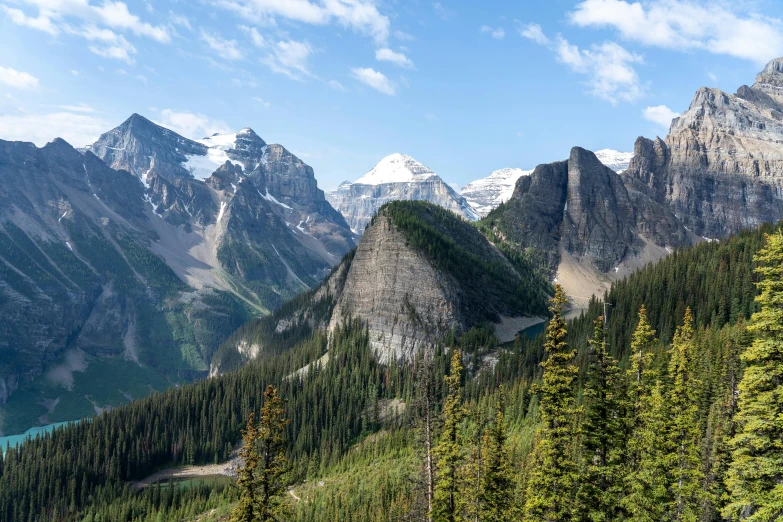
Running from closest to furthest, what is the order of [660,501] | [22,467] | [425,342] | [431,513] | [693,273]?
[660,501], [431,513], [22,467], [693,273], [425,342]

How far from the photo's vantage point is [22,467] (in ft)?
514

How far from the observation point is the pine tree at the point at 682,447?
37156 mm

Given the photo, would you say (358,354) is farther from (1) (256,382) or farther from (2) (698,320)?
(2) (698,320)

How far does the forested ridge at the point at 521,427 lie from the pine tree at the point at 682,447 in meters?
0.19

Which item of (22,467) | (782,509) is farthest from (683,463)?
(22,467)

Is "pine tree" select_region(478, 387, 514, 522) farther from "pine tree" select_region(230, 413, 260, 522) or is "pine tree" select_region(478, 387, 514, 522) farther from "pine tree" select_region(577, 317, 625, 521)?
"pine tree" select_region(230, 413, 260, 522)

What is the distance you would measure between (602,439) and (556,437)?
324 centimetres

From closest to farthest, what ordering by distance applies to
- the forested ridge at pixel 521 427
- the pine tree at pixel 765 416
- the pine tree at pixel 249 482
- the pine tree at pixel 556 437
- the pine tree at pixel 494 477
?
the pine tree at pixel 765 416, the pine tree at pixel 556 437, the forested ridge at pixel 521 427, the pine tree at pixel 249 482, the pine tree at pixel 494 477

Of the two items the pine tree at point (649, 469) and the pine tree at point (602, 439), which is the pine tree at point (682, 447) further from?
the pine tree at point (602, 439)

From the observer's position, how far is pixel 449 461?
1588 inches

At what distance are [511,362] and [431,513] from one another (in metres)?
129

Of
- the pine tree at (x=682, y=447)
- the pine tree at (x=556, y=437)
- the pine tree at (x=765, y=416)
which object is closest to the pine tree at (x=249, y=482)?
the pine tree at (x=556, y=437)

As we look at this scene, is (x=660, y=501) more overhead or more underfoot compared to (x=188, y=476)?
more overhead

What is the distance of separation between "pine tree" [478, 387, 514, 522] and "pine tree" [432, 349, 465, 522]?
11.2 feet
